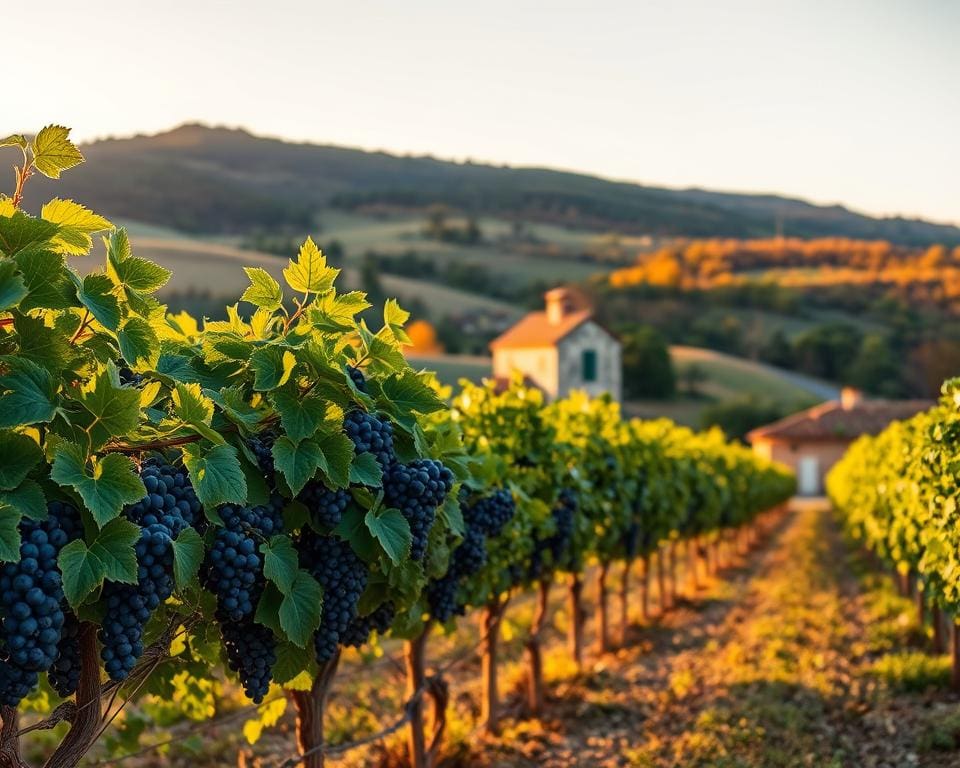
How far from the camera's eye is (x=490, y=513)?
5.41 metres

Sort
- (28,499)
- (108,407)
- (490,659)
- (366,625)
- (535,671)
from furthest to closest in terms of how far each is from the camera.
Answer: (535,671) → (490,659) → (366,625) → (108,407) → (28,499)

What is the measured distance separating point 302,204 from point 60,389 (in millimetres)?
123917

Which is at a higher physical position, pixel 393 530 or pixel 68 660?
pixel 393 530

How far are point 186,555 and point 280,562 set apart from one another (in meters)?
0.48

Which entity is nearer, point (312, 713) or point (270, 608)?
point (270, 608)

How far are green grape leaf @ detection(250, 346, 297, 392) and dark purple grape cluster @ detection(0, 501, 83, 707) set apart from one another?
32.0 inches

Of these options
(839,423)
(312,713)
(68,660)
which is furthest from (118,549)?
(839,423)

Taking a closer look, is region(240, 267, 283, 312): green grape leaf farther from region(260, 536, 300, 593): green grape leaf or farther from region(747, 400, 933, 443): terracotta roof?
region(747, 400, 933, 443): terracotta roof

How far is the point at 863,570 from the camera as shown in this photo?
2031 cm

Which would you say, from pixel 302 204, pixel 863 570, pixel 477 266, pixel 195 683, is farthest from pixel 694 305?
pixel 195 683

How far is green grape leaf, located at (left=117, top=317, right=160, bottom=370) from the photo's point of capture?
124 inches

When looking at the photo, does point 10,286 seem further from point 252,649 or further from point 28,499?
point 252,649

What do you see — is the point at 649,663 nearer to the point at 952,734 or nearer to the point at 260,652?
the point at 952,734

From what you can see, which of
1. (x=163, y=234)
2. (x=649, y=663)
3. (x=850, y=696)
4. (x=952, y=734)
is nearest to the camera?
(x=952, y=734)
